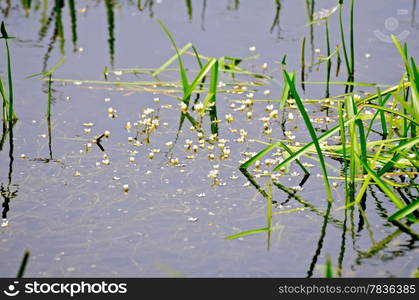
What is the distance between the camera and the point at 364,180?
4.13 meters

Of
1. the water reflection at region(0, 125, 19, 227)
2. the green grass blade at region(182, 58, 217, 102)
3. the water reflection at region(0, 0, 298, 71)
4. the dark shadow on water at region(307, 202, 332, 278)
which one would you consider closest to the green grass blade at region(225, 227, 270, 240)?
the dark shadow on water at region(307, 202, 332, 278)

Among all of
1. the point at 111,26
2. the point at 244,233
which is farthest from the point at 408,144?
the point at 111,26

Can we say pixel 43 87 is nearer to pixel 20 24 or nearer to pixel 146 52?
pixel 146 52

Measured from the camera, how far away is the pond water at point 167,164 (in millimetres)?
3504

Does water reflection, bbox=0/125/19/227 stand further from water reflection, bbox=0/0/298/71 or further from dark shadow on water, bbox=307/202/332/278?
water reflection, bbox=0/0/298/71

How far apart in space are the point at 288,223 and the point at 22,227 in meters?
1.30

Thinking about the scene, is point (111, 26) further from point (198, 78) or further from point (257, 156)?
point (257, 156)

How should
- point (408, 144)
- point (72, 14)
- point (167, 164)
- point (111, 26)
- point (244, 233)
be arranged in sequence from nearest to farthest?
1. point (244, 233)
2. point (408, 144)
3. point (167, 164)
4. point (111, 26)
5. point (72, 14)

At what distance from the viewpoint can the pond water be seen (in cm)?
350

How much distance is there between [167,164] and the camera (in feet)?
14.5

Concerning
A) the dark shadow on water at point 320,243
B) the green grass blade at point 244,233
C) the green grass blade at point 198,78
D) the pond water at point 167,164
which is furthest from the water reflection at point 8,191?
the dark shadow on water at point 320,243

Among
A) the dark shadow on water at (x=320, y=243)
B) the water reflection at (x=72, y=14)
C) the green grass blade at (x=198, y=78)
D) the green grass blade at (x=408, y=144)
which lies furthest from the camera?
the water reflection at (x=72, y=14)

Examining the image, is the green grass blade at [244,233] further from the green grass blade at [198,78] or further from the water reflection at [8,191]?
the green grass blade at [198,78]

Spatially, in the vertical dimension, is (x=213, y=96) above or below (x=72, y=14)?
below
